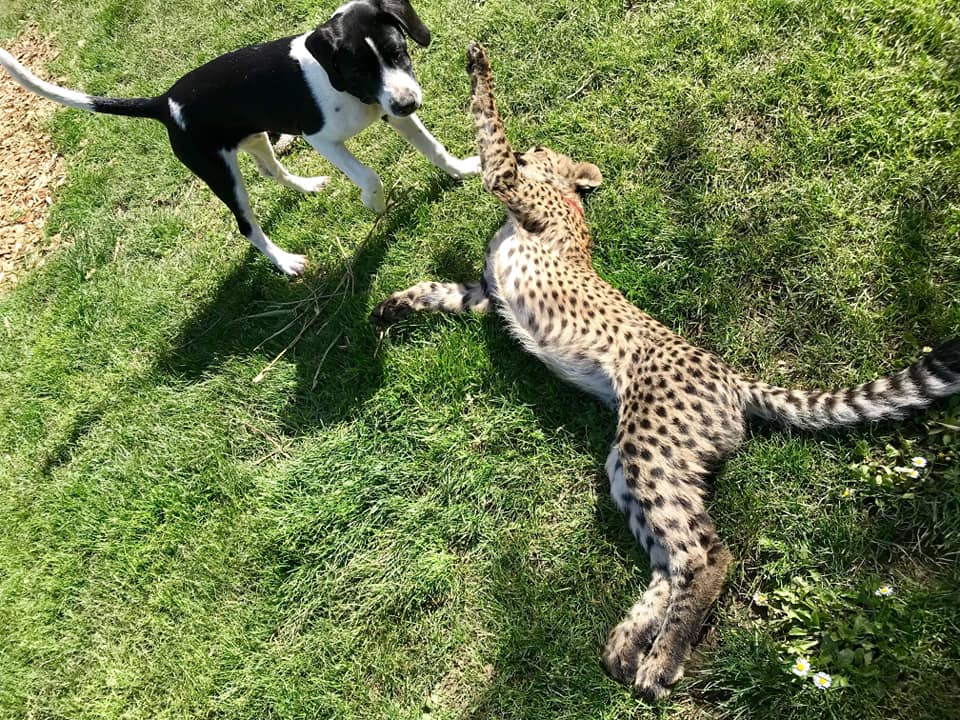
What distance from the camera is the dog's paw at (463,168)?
4.32 meters

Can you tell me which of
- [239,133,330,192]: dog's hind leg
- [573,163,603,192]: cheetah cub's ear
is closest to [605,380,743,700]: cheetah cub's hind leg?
[573,163,603,192]: cheetah cub's ear

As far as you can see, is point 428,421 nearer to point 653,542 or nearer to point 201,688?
point 653,542

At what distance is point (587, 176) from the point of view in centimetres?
402

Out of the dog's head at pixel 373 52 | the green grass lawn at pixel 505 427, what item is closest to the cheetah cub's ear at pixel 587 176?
the green grass lawn at pixel 505 427

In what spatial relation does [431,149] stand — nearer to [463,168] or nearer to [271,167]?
[463,168]

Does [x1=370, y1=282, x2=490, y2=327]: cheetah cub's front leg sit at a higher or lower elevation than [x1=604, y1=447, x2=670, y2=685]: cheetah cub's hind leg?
higher

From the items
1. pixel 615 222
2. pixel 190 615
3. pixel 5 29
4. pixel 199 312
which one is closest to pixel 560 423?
pixel 615 222

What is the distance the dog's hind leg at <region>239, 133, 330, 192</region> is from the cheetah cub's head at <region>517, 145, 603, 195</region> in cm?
176

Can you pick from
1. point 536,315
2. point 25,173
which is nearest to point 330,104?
point 536,315

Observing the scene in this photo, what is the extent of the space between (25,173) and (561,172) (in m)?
6.07

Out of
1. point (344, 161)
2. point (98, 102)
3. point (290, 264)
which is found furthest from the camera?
point (290, 264)

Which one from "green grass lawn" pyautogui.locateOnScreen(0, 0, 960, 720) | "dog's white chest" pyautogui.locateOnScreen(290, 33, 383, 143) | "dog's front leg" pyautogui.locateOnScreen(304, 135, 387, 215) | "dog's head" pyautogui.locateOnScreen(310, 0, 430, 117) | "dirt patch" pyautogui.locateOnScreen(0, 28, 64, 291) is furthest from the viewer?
"dirt patch" pyautogui.locateOnScreen(0, 28, 64, 291)

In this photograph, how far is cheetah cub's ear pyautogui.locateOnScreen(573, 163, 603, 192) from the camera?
158 inches

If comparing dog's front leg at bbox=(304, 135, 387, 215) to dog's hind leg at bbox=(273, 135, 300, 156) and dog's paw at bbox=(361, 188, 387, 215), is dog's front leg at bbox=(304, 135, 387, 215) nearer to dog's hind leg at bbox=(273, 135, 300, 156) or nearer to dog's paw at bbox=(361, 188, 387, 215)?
dog's paw at bbox=(361, 188, 387, 215)
